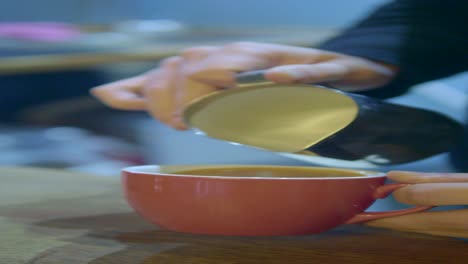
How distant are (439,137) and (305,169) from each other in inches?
7.4

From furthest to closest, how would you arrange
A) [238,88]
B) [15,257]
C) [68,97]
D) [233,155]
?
[68,97] < [233,155] < [238,88] < [15,257]

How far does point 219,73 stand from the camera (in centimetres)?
47

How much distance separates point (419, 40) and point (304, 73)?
0.71 ft

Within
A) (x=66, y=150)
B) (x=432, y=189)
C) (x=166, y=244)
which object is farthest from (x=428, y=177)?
(x=66, y=150)

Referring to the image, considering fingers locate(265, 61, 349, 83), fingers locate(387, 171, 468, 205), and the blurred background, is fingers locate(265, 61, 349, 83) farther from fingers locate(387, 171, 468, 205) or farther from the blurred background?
the blurred background

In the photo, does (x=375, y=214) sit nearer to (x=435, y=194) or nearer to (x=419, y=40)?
(x=435, y=194)

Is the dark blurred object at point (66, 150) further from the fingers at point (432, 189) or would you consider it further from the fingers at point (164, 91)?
the fingers at point (432, 189)

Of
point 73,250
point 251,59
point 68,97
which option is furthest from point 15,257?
point 68,97

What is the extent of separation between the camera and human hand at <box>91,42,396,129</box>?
473 millimetres

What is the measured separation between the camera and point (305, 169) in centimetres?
40

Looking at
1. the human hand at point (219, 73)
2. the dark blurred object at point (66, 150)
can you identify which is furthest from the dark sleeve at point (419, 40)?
the dark blurred object at point (66, 150)

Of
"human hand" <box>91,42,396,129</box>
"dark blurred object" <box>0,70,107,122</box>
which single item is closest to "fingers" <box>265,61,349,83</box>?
"human hand" <box>91,42,396,129</box>

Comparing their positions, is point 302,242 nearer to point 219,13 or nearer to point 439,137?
point 439,137

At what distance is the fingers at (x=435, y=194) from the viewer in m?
0.32
